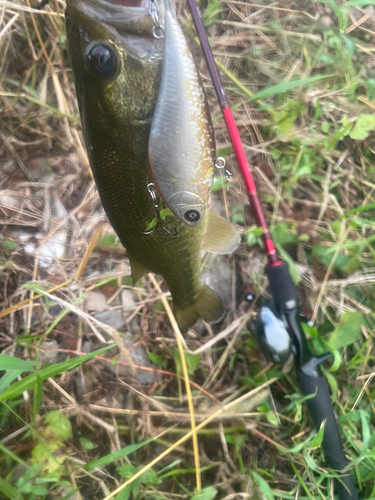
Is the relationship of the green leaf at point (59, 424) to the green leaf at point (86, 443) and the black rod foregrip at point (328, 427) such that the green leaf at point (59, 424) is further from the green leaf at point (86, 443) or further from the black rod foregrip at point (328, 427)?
the black rod foregrip at point (328, 427)

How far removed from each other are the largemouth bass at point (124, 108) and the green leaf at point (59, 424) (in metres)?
0.85

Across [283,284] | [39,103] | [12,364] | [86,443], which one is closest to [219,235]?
[283,284]

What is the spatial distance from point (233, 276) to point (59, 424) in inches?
41.7

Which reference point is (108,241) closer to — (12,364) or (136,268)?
(136,268)

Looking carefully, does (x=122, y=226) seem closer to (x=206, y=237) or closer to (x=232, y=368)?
(x=206, y=237)

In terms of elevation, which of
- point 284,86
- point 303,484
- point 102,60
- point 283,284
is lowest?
point 303,484

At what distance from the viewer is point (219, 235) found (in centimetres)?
129

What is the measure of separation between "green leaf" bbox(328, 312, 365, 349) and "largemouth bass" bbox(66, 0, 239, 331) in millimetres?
757

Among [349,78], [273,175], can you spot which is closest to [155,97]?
[273,175]

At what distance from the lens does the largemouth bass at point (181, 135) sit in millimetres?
831

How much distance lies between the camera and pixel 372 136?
5.71 feet

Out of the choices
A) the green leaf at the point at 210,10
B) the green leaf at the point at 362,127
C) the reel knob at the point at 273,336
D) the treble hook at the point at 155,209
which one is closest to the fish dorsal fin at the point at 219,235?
the treble hook at the point at 155,209

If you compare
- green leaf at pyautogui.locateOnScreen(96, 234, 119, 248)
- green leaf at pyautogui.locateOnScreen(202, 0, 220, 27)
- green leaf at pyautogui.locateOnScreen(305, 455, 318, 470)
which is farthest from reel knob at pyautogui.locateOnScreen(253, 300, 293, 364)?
green leaf at pyautogui.locateOnScreen(202, 0, 220, 27)

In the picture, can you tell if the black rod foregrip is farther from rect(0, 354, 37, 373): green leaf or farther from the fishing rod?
rect(0, 354, 37, 373): green leaf
